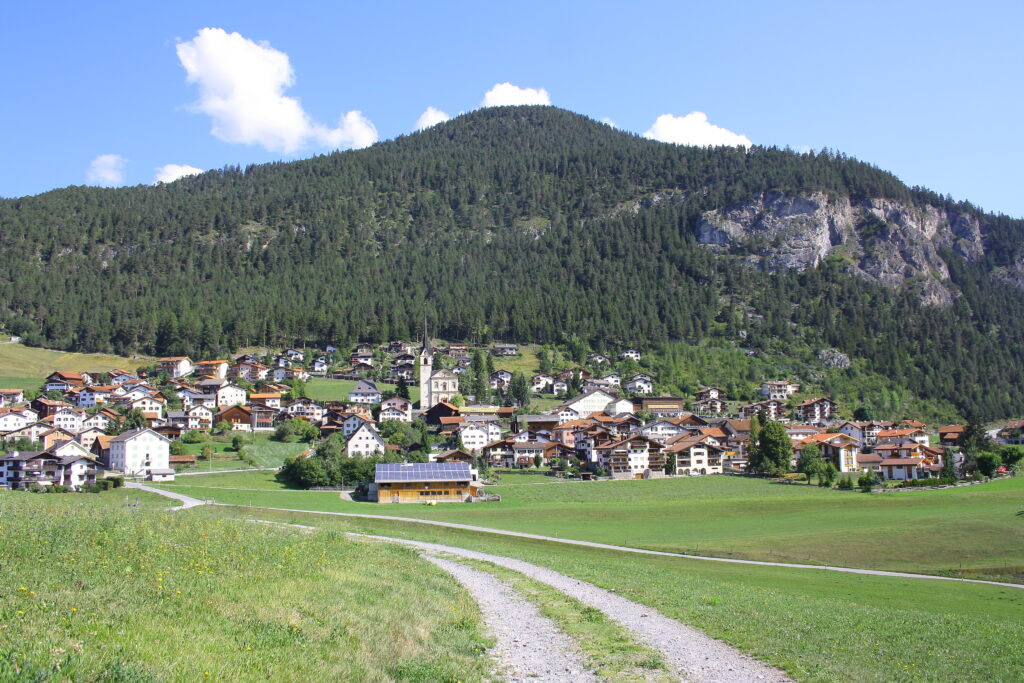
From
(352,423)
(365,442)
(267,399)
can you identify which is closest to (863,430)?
(365,442)

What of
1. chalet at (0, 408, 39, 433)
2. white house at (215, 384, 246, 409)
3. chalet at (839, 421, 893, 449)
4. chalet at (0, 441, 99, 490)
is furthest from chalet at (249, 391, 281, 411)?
chalet at (839, 421, 893, 449)

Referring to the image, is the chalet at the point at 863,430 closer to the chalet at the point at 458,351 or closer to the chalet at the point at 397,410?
the chalet at the point at 397,410

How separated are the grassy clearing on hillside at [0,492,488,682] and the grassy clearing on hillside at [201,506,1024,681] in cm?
630

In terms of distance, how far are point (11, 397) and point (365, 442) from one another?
59146 millimetres

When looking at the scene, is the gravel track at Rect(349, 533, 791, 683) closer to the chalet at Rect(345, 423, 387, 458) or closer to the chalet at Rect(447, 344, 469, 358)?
the chalet at Rect(345, 423, 387, 458)

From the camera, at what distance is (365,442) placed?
295 feet

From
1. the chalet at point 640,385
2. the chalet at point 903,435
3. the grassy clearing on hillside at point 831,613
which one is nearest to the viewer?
the grassy clearing on hillside at point 831,613

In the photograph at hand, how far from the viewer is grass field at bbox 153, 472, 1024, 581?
37438mm

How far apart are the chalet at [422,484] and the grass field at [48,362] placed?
93.0m

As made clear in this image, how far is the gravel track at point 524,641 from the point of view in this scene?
13.5 m

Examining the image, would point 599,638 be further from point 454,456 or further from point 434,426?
point 434,426

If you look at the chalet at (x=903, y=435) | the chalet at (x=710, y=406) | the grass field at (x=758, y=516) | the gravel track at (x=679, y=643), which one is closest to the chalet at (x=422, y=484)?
the grass field at (x=758, y=516)

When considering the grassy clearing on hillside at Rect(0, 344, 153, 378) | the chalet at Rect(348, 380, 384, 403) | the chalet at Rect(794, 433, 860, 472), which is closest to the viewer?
the chalet at Rect(794, 433, 860, 472)

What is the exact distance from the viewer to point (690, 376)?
15538 centimetres
